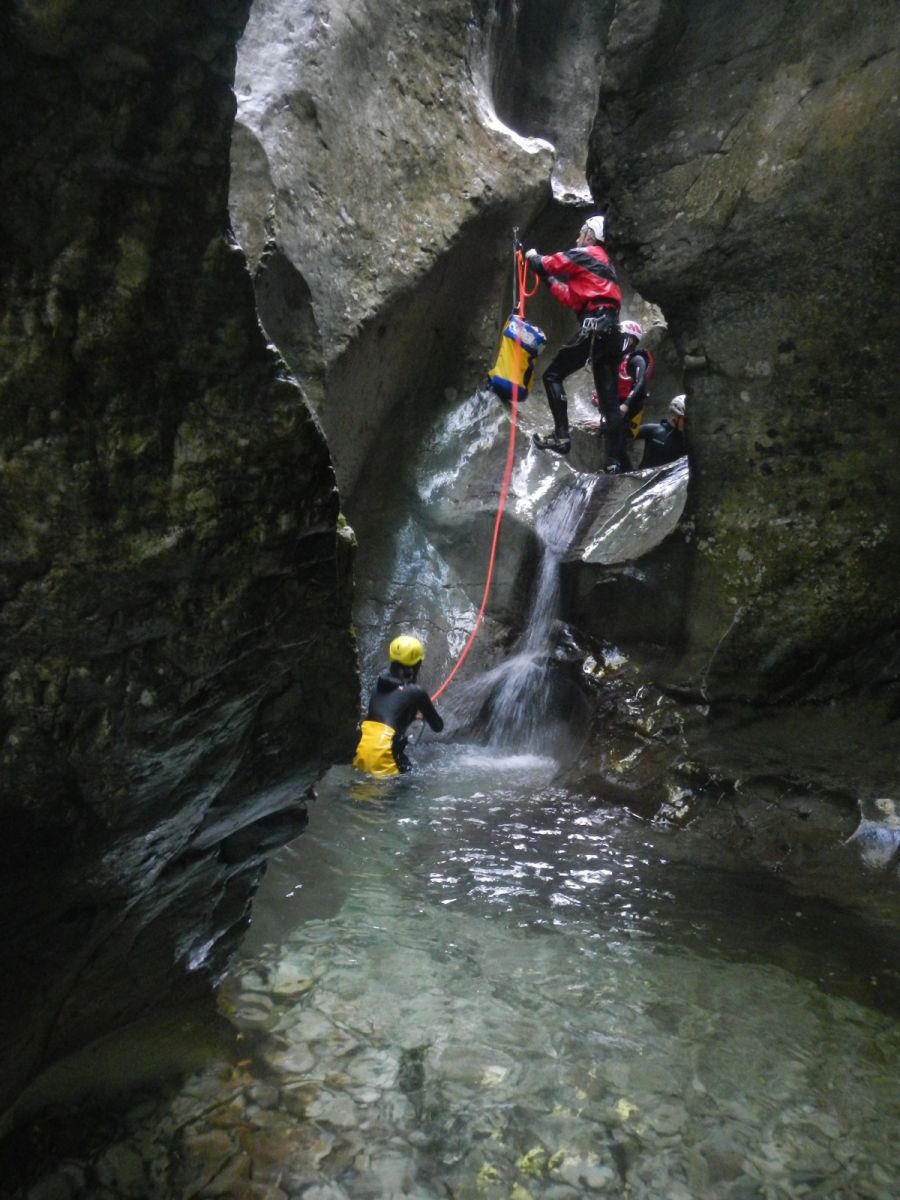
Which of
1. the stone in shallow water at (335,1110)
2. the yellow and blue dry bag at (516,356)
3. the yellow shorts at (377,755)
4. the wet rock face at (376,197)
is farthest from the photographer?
the yellow and blue dry bag at (516,356)

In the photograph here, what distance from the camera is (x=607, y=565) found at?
710 cm

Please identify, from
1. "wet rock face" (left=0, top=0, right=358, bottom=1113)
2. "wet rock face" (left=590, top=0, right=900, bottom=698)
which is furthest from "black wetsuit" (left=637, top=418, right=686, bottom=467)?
"wet rock face" (left=0, top=0, right=358, bottom=1113)

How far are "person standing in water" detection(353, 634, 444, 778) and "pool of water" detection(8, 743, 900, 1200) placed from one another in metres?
1.77

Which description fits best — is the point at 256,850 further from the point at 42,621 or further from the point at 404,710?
the point at 404,710

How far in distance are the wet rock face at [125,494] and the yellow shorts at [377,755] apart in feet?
14.1

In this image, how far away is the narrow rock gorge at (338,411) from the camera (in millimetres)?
1568

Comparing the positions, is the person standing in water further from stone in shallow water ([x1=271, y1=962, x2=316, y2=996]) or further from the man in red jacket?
the man in red jacket

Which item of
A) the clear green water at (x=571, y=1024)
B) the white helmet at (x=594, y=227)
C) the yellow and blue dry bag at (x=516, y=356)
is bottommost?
the clear green water at (x=571, y=1024)

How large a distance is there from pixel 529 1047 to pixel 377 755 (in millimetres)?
3764

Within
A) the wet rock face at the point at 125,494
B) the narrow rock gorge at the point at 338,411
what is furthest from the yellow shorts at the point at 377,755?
the wet rock face at the point at 125,494

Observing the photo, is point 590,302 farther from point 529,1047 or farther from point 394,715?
point 529,1047

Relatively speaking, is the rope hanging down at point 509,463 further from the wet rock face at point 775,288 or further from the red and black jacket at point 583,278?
the wet rock face at point 775,288

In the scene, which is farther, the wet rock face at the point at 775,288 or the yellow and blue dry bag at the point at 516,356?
the yellow and blue dry bag at the point at 516,356

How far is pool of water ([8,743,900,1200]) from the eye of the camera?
237cm
